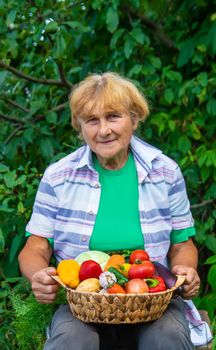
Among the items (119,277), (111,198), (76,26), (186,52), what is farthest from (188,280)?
(186,52)

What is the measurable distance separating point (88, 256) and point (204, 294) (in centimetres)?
159

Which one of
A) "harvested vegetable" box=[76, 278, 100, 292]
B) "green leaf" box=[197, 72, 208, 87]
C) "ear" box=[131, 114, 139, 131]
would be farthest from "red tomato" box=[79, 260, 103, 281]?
"green leaf" box=[197, 72, 208, 87]

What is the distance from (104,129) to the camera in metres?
2.96

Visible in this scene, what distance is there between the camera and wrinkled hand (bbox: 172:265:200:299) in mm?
2832

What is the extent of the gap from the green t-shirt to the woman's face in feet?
0.35

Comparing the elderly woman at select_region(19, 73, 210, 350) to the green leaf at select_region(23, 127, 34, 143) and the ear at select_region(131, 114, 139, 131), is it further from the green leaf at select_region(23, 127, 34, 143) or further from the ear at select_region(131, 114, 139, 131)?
the green leaf at select_region(23, 127, 34, 143)

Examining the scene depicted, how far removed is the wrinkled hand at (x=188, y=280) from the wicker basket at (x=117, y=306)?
206mm

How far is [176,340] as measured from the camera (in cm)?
265

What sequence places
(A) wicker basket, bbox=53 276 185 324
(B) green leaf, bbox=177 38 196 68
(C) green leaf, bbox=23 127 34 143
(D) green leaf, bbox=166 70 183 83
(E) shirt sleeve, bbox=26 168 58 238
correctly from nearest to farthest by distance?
(A) wicker basket, bbox=53 276 185 324, (E) shirt sleeve, bbox=26 168 58 238, (C) green leaf, bbox=23 127 34 143, (D) green leaf, bbox=166 70 183 83, (B) green leaf, bbox=177 38 196 68

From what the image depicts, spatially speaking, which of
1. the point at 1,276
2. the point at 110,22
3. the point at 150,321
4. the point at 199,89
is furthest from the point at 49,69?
the point at 150,321

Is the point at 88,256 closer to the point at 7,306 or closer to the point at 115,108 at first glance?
the point at 115,108

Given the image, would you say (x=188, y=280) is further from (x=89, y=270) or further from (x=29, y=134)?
(x=29, y=134)

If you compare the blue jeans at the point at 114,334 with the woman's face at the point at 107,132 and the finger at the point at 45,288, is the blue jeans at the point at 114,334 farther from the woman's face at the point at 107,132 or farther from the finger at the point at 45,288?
the woman's face at the point at 107,132

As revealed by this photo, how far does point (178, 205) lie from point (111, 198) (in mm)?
260
